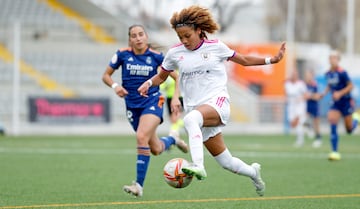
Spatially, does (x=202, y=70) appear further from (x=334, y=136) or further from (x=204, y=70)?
(x=334, y=136)

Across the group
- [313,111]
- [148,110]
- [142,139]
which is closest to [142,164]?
[142,139]

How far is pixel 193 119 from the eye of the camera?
8.56 meters

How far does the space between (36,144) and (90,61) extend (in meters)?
12.6

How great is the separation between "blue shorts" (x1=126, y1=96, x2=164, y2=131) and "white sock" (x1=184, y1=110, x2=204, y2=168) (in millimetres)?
2537

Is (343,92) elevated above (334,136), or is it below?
above

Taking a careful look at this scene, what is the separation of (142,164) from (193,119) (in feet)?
7.24

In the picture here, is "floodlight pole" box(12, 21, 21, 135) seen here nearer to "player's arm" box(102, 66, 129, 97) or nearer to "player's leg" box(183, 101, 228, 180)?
"player's arm" box(102, 66, 129, 97)

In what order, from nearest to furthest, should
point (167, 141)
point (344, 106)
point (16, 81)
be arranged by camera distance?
point (167, 141)
point (344, 106)
point (16, 81)

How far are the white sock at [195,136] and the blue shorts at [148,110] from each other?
2.54 metres

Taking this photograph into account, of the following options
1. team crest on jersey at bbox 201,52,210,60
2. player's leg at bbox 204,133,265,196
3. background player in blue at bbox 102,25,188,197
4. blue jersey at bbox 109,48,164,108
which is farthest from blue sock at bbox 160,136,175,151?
team crest on jersey at bbox 201,52,210,60

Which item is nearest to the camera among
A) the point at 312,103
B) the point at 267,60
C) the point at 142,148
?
the point at 267,60

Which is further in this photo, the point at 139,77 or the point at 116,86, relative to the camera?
the point at 139,77

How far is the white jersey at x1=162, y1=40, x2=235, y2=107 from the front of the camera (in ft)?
29.5

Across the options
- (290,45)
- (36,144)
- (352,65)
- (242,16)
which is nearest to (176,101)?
(36,144)
